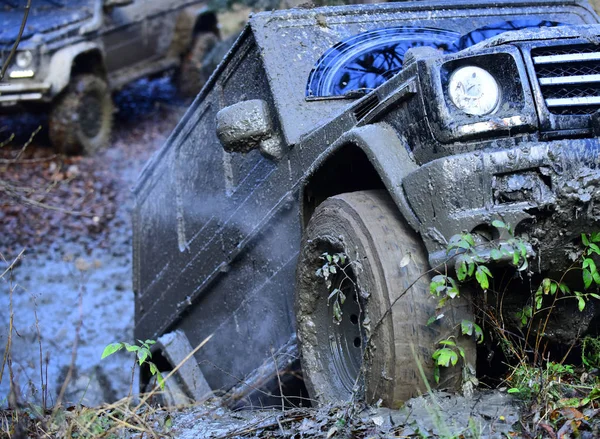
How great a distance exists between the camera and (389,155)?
10.0 ft

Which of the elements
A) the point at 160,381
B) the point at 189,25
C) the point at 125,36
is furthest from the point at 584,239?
the point at 189,25

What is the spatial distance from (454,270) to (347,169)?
3.08 feet

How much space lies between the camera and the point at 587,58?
2998 millimetres

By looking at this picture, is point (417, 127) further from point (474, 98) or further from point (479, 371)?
point (479, 371)

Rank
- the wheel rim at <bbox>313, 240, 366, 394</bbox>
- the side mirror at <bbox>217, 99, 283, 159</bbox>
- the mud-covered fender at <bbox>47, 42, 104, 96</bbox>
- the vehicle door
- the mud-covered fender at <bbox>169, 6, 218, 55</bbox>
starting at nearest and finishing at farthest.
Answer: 1. the wheel rim at <bbox>313, 240, 366, 394</bbox>
2. the side mirror at <bbox>217, 99, 283, 159</bbox>
3. the mud-covered fender at <bbox>47, 42, 104, 96</bbox>
4. the vehicle door
5. the mud-covered fender at <bbox>169, 6, 218, 55</bbox>

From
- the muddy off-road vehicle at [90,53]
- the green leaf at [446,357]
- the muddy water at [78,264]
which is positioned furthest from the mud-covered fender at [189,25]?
the green leaf at [446,357]

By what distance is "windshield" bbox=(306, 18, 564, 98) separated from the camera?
4.20m

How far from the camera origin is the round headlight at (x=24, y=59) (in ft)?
33.0

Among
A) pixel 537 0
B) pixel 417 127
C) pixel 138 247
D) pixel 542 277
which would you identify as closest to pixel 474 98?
pixel 417 127

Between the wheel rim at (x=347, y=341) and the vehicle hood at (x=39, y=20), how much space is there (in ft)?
24.6

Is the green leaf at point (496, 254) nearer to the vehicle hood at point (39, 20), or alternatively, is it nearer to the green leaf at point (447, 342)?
the green leaf at point (447, 342)

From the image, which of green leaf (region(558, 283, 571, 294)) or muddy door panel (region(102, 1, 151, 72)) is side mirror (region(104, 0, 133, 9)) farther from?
green leaf (region(558, 283, 571, 294))

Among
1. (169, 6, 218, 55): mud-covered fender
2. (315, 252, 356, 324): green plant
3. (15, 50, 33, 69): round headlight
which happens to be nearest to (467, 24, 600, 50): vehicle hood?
(315, 252, 356, 324): green plant

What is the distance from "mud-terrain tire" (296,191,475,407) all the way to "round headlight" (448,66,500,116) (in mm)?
468
